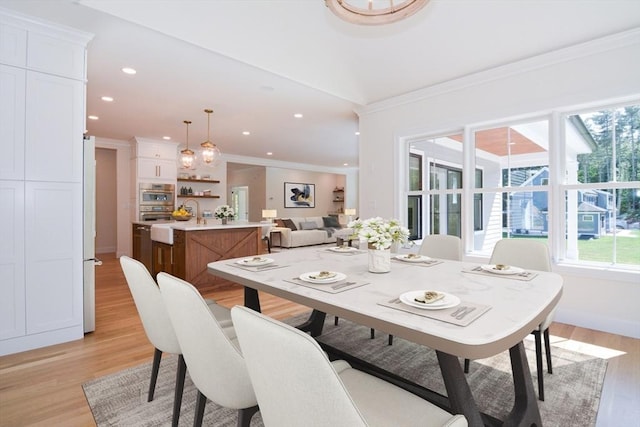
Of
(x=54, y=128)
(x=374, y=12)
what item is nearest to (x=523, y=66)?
(x=374, y=12)

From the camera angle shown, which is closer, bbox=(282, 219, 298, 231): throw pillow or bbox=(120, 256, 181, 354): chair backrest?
bbox=(120, 256, 181, 354): chair backrest

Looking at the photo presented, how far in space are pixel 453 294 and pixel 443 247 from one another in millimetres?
1440

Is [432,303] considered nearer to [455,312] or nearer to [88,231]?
[455,312]

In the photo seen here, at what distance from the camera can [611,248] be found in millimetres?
2977

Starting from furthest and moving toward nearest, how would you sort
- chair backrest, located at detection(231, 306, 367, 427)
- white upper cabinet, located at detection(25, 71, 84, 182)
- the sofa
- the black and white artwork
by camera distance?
the black and white artwork < the sofa < white upper cabinet, located at detection(25, 71, 84, 182) < chair backrest, located at detection(231, 306, 367, 427)

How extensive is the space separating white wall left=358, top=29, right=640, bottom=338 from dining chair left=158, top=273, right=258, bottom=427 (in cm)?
325

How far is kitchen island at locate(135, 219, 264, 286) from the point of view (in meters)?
4.16

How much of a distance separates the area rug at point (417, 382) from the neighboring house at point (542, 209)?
51.2 inches

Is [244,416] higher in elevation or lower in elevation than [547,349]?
higher

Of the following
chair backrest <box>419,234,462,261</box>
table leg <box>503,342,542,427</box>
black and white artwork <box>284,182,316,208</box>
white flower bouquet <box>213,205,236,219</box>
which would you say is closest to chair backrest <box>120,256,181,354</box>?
table leg <box>503,342,542,427</box>

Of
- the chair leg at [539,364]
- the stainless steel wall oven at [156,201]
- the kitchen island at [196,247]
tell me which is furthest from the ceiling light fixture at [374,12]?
the stainless steel wall oven at [156,201]

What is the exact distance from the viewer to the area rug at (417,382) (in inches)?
67.3

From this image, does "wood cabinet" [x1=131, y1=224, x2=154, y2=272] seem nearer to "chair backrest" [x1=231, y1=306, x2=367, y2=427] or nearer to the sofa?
the sofa

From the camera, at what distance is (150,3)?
2645 mm
